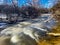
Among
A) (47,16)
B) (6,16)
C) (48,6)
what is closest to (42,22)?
(47,16)

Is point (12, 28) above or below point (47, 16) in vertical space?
below

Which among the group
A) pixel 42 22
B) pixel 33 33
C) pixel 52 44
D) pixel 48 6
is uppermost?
pixel 48 6

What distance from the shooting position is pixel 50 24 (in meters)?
1.80

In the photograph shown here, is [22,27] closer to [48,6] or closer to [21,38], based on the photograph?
[21,38]

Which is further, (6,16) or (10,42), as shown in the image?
(6,16)

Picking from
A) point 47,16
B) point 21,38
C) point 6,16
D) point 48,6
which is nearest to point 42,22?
point 47,16

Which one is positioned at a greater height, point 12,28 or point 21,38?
point 12,28

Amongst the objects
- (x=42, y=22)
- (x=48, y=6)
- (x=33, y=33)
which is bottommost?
(x=33, y=33)

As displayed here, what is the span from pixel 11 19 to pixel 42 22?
0.40 meters

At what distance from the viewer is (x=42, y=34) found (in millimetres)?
1761

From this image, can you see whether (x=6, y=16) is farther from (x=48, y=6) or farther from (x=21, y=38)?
(x=48, y=6)

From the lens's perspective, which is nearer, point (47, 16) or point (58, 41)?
point (58, 41)

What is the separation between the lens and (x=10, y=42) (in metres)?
1.70

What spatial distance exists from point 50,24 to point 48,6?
9.1 inches
